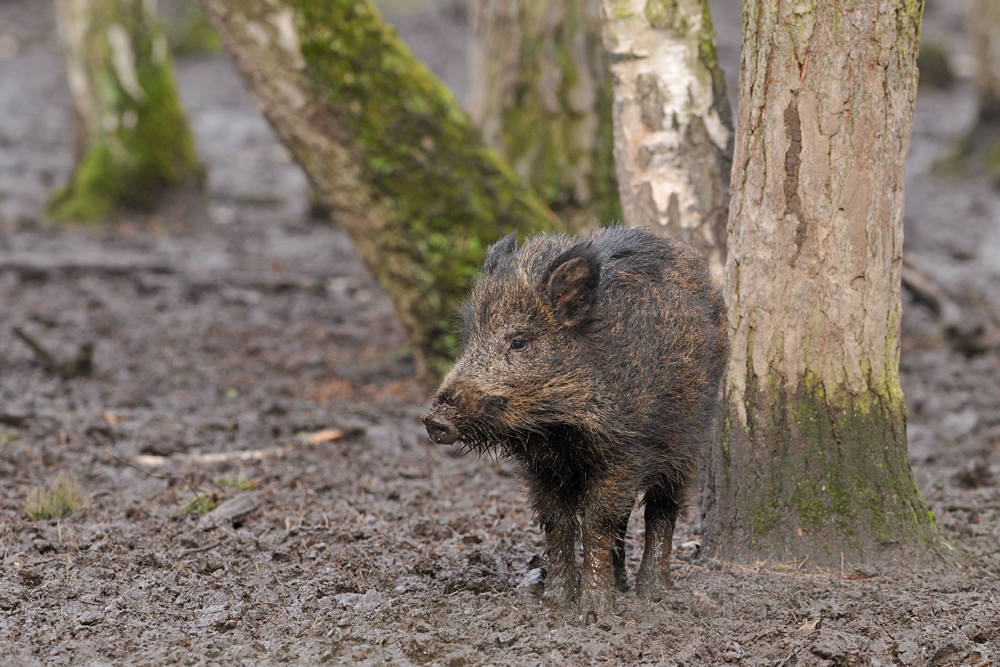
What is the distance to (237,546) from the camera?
15.5 feet

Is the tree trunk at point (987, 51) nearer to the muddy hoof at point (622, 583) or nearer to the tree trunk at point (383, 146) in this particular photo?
the tree trunk at point (383, 146)

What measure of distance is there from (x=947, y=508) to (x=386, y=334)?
18.2 ft

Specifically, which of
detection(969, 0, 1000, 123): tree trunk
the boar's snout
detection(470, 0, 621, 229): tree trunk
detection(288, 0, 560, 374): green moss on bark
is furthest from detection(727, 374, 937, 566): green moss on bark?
detection(969, 0, 1000, 123): tree trunk

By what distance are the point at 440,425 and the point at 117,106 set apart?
35.7 feet

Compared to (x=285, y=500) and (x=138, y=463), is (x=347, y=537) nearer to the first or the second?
(x=285, y=500)

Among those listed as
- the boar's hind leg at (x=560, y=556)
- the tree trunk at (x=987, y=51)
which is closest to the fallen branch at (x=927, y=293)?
the boar's hind leg at (x=560, y=556)

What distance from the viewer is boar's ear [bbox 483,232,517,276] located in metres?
4.14

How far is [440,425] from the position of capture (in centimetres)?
364

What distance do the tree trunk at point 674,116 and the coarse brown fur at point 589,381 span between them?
3.35 ft

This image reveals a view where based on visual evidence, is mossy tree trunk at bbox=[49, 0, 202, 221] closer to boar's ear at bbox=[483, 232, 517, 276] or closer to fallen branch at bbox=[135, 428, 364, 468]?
fallen branch at bbox=[135, 428, 364, 468]

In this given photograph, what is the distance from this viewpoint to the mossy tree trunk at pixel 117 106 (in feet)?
41.9

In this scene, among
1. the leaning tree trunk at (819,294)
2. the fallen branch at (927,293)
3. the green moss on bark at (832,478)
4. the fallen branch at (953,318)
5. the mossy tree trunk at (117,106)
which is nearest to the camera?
the leaning tree trunk at (819,294)

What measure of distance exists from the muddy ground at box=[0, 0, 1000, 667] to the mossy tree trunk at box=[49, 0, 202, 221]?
2.37 ft

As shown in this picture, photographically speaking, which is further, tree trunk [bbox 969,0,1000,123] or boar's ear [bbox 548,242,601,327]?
tree trunk [bbox 969,0,1000,123]
